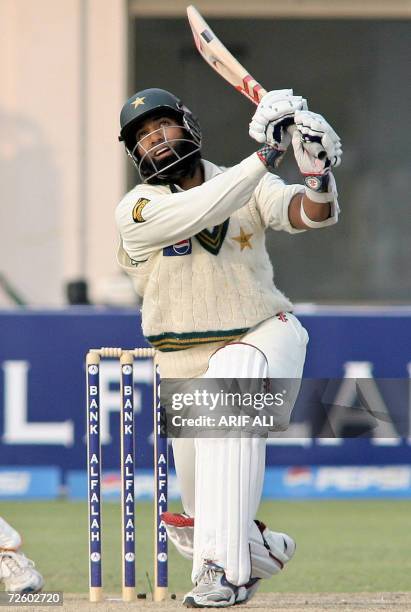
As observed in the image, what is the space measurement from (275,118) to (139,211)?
520mm

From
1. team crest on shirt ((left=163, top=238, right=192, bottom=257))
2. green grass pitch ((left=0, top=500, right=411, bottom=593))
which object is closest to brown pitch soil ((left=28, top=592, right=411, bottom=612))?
green grass pitch ((left=0, top=500, right=411, bottom=593))

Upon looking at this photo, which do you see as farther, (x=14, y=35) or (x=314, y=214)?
(x=14, y=35)

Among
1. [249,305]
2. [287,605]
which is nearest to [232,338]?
[249,305]

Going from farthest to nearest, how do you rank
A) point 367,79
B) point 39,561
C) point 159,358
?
point 367,79, point 39,561, point 159,358

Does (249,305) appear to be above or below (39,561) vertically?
above

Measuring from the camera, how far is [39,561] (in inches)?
234

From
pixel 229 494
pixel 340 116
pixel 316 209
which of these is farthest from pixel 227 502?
pixel 340 116

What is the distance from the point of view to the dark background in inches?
495

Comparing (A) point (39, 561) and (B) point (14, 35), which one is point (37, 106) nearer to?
(B) point (14, 35)

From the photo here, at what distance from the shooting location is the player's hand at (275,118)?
12.5 ft

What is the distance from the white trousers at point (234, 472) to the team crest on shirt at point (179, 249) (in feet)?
1.01

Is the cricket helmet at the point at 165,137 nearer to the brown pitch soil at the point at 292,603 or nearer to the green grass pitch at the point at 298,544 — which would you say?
the brown pitch soil at the point at 292,603

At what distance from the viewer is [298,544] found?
642cm

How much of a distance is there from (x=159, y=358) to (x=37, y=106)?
738 centimetres
